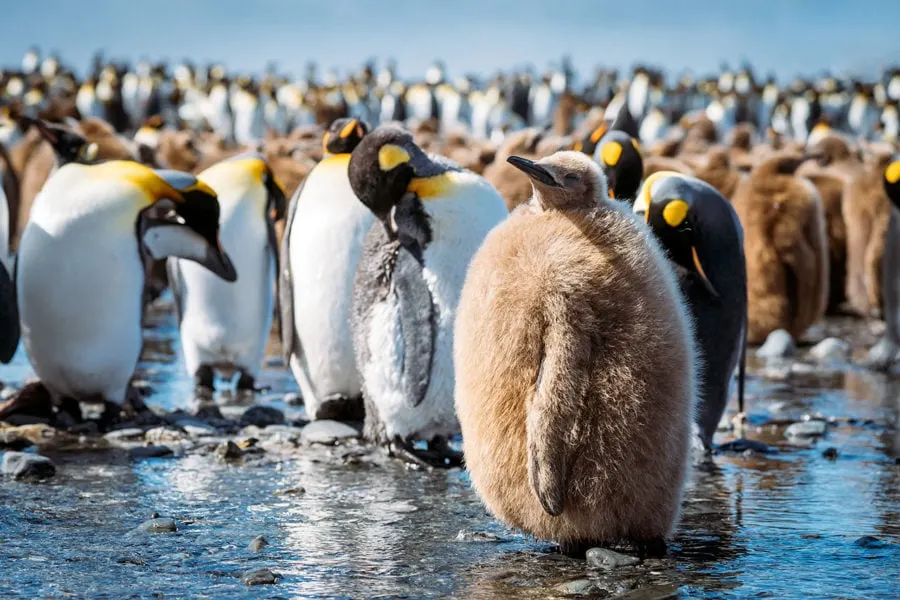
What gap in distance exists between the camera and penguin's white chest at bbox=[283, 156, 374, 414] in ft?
21.0

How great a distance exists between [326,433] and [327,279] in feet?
3.06

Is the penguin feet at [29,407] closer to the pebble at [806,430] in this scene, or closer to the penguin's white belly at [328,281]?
the penguin's white belly at [328,281]

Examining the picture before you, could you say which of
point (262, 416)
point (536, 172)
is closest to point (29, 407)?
point (262, 416)

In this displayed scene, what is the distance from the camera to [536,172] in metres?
3.46

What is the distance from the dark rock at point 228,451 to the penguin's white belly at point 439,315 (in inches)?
24.8

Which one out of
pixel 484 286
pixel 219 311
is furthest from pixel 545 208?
pixel 219 311

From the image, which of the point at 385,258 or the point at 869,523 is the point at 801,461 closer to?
the point at 869,523

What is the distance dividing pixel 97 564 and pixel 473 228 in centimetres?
236

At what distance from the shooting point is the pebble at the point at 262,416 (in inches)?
247

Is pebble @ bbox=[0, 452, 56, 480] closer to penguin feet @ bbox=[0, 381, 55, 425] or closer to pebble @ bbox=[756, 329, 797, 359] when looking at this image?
penguin feet @ bbox=[0, 381, 55, 425]

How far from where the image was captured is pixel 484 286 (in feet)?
11.7

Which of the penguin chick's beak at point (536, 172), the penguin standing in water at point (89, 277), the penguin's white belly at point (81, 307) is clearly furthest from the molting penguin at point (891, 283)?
the penguin chick's beak at point (536, 172)

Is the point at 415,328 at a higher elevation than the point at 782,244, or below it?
below

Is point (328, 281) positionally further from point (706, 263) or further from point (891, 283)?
point (891, 283)
